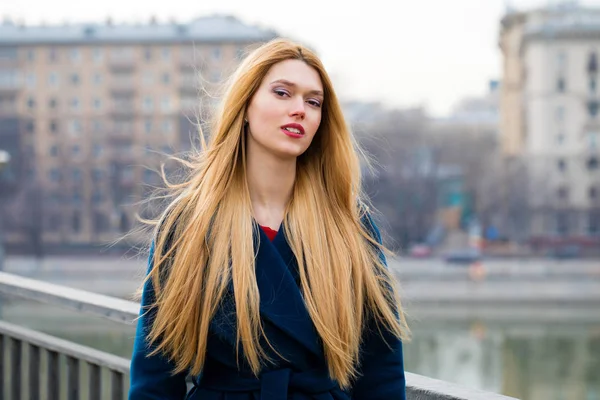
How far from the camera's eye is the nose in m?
1.53

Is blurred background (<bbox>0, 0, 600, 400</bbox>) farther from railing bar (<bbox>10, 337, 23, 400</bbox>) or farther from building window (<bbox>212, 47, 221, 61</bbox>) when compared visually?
railing bar (<bbox>10, 337, 23, 400</bbox>)

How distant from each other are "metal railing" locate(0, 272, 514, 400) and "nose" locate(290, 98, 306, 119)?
0.63m

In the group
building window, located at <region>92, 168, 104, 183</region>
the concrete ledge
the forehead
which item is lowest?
the concrete ledge

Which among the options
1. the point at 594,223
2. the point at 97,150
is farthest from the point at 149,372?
the point at 594,223

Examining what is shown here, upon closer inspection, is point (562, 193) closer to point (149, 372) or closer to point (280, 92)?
point (280, 92)

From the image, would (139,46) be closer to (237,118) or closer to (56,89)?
(56,89)

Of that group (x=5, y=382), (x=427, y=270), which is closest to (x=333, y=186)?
(x=5, y=382)

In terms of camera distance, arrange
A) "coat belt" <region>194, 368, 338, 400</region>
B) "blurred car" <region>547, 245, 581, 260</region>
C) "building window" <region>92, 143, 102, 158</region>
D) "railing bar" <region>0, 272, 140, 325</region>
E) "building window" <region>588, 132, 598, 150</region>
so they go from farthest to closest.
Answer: "building window" <region>588, 132, 598, 150</region>, "building window" <region>92, 143, 102, 158</region>, "blurred car" <region>547, 245, 581, 260</region>, "railing bar" <region>0, 272, 140, 325</region>, "coat belt" <region>194, 368, 338, 400</region>

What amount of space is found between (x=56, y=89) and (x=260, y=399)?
44.6 metres

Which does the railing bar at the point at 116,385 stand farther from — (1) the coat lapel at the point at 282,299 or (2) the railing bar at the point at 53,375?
(1) the coat lapel at the point at 282,299

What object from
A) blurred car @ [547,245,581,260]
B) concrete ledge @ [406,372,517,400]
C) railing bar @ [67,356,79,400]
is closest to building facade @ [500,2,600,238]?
blurred car @ [547,245,581,260]

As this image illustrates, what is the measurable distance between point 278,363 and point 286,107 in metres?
→ 0.50

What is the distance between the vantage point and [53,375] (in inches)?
93.2

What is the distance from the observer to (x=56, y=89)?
142 ft
